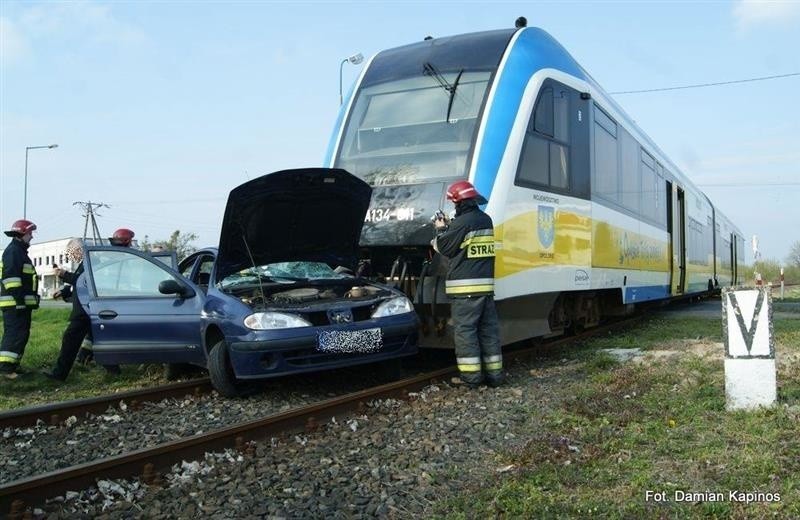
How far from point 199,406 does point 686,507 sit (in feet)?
14.2

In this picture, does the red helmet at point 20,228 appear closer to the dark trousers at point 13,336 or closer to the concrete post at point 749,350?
the dark trousers at point 13,336

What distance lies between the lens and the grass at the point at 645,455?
3.35 m

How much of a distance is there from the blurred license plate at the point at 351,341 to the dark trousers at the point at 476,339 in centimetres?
78

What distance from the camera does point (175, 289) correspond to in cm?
691

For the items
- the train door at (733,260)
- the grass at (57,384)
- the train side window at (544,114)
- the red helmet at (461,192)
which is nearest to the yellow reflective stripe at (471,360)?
the red helmet at (461,192)

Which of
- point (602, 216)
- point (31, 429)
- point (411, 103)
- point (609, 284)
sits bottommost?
point (31, 429)

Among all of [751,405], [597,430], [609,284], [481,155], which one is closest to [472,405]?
[597,430]

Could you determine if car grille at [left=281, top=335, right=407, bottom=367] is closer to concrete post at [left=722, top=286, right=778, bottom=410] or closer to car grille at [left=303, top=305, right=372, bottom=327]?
car grille at [left=303, top=305, right=372, bottom=327]

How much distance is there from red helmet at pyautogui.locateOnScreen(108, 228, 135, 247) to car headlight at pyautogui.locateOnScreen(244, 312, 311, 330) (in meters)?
3.37

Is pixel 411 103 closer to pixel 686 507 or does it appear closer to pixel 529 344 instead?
pixel 529 344

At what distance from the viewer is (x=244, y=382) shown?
22.4 feet

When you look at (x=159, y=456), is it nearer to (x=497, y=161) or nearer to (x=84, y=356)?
(x=497, y=161)

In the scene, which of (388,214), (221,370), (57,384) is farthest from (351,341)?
(57,384)

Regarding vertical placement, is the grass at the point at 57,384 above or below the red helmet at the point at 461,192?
below
